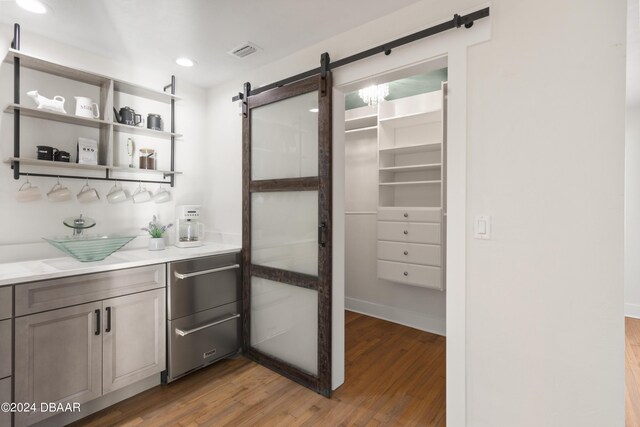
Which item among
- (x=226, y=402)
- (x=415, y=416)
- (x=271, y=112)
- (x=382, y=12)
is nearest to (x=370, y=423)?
(x=415, y=416)

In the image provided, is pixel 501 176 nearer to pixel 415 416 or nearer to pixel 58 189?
pixel 415 416

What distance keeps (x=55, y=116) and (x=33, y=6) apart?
661mm

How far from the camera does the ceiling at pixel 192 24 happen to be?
72.7 inches

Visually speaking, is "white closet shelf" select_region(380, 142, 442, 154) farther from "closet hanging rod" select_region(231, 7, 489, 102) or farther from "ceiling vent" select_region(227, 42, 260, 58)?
"ceiling vent" select_region(227, 42, 260, 58)

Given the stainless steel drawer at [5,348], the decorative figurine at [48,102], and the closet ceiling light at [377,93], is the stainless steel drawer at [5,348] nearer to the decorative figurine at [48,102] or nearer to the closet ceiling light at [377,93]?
the decorative figurine at [48,102]

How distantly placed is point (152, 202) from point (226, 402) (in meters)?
1.79

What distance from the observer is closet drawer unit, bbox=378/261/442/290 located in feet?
9.84

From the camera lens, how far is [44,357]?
5.61 ft

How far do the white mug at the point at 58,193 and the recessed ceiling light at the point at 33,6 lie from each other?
1105 millimetres

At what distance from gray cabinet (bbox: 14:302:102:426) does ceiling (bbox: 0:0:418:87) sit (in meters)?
1.81

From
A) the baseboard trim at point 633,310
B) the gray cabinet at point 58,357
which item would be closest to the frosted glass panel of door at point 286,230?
the gray cabinet at point 58,357

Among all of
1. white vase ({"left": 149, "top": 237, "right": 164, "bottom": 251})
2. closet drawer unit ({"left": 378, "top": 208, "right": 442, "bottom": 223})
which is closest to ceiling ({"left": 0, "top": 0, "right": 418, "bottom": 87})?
white vase ({"left": 149, "top": 237, "right": 164, "bottom": 251})

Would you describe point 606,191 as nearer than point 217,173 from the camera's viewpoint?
Yes

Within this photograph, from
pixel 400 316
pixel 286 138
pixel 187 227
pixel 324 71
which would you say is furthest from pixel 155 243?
pixel 400 316
